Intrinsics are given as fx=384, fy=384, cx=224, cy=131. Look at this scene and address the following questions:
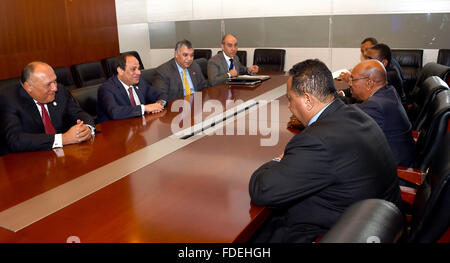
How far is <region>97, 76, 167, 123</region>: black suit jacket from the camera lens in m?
3.15

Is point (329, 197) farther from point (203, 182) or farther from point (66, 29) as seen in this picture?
point (66, 29)

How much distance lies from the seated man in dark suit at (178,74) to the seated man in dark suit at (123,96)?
568mm

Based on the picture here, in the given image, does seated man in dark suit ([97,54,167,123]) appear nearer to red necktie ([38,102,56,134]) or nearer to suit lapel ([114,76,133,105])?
suit lapel ([114,76,133,105])

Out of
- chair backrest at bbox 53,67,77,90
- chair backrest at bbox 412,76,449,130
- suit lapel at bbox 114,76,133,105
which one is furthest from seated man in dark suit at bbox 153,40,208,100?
chair backrest at bbox 412,76,449,130

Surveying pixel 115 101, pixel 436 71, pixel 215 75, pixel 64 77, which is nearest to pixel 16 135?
pixel 115 101

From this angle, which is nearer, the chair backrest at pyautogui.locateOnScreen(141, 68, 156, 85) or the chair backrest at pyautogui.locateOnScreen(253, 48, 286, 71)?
the chair backrest at pyautogui.locateOnScreen(141, 68, 156, 85)

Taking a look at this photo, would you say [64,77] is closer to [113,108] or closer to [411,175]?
[113,108]

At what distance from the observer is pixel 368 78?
9.32 ft

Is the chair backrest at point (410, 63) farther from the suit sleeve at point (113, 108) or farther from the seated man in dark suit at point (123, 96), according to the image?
the suit sleeve at point (113, 108)

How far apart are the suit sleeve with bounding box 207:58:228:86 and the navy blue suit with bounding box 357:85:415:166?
2386mm

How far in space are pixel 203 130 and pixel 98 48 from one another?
5086mm

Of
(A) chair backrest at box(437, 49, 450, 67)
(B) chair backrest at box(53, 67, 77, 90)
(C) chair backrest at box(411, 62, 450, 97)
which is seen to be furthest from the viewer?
(A) chair backrest at box(437, 49, 450, 67)

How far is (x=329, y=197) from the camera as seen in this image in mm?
1684
